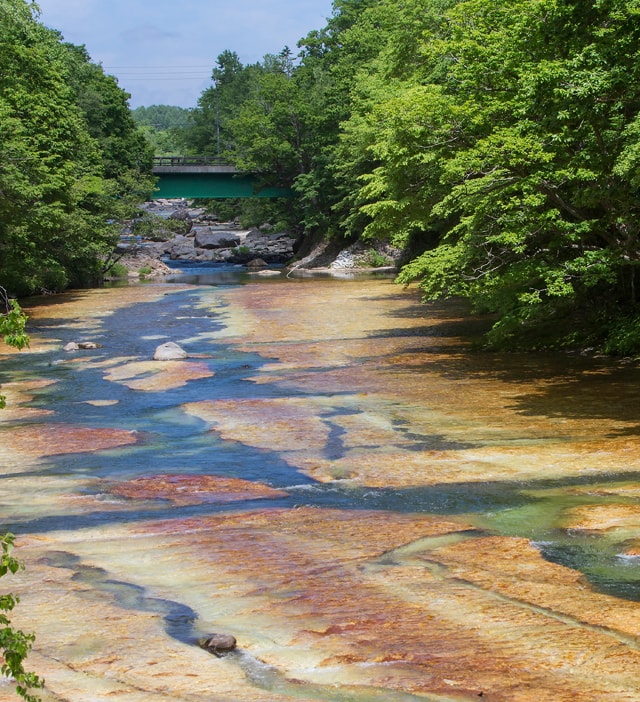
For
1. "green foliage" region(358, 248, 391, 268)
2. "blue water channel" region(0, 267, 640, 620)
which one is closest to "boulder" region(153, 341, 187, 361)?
"blue water channel" region(0, 267, 640, 620)

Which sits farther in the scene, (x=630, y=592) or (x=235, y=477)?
(x=235, y=477)

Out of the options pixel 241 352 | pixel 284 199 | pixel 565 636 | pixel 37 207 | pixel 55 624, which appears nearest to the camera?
pixel 565 636

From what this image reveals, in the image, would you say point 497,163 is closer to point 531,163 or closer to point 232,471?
point 531,163

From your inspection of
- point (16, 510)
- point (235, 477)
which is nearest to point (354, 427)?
point (235, 477)

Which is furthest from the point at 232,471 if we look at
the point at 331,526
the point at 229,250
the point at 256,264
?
the point at 229,250

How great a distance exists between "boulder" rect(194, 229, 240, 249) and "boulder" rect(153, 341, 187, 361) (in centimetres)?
5754

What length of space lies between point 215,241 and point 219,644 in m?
79.1

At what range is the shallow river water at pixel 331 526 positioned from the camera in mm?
8211

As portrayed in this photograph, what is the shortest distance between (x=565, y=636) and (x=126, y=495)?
24.2ft

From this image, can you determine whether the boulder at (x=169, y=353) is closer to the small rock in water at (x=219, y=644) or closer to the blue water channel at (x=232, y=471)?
the blue water channel at (x=232, y=471)

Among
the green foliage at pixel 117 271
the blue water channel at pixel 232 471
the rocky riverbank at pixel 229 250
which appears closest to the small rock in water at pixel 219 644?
the blue water channel at pixel 232 471

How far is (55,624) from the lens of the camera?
30.4 ft

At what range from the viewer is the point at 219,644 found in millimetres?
8617

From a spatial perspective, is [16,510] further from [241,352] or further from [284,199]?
[284,199]
